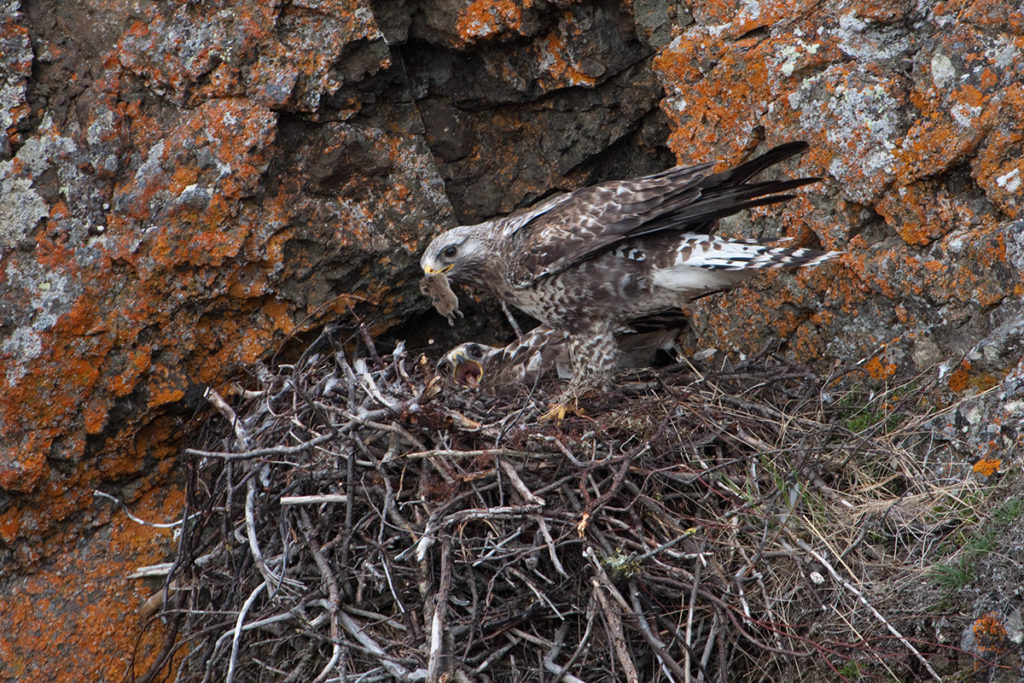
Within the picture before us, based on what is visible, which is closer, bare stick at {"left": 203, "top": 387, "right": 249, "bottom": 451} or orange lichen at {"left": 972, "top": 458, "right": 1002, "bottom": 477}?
orange lichen at {"left": 972, "top": 458, "right": 1002, "bottom": 477}

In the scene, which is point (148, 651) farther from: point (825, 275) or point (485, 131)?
point (825, 275)

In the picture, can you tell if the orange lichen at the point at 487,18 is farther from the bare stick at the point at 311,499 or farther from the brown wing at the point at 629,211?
the bare stick at the point at 311,499

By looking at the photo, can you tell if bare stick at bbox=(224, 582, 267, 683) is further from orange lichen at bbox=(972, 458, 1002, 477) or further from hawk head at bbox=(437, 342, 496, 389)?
orange lichen at bbox=(972, 458, 1002, 477)

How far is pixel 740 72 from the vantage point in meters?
4.62

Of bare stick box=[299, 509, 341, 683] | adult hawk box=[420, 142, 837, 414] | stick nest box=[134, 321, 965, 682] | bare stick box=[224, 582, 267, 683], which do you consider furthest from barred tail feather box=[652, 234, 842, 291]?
bare stick box=[224, 582, 267, 683]

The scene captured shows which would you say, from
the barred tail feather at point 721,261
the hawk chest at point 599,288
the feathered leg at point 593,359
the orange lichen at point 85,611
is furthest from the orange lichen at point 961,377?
the orange lichen at point 85,611

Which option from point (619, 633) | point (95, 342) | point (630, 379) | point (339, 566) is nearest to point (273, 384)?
point (95, 342)

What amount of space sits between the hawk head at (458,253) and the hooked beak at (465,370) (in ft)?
1.69

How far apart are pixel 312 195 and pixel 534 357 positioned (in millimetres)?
1412

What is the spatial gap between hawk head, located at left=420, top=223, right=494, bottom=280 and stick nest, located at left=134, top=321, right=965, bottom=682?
64cm

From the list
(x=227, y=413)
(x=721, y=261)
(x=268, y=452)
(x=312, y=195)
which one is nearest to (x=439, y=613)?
(x=268, y=452)

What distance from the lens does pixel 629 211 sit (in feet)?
14.3

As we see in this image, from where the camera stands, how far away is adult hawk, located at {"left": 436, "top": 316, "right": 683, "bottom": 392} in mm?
4969

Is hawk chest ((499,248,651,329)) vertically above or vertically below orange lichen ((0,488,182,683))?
above
